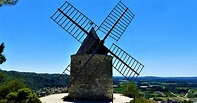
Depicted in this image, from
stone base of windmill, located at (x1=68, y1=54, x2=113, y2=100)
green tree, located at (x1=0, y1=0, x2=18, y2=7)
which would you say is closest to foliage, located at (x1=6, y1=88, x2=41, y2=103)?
stone base of windmill, located at (x1=68, y1=54, x2=113, y2=100)

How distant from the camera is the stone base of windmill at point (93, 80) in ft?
64.8

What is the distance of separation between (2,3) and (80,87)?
866 centimetres

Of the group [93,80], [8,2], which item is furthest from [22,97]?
[8,2]

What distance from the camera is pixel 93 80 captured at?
65.0 feet

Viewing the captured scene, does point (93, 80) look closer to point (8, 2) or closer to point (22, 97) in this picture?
point (22, 97)

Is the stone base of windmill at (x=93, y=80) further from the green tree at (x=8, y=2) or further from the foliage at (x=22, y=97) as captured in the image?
the green tree at (x=8, y=2)

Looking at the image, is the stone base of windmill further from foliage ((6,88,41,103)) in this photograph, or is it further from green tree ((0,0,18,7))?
green tree ((0,0,18,7))

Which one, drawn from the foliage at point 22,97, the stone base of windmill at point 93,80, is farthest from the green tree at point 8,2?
the stone base of windmill at point 93,80

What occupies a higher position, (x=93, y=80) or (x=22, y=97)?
(x=93, y=80)

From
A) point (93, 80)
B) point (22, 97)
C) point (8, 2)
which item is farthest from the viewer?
point (93, 80)

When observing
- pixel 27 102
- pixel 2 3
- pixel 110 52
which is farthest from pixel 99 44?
pixel 2 3

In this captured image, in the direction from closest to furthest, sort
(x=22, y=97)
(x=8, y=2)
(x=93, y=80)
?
1. (x=8, y=2)
2. (x=22, y=97)
3. (x=93, y=80)

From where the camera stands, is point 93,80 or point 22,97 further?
point 93,80

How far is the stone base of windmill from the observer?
19766 millimetres
